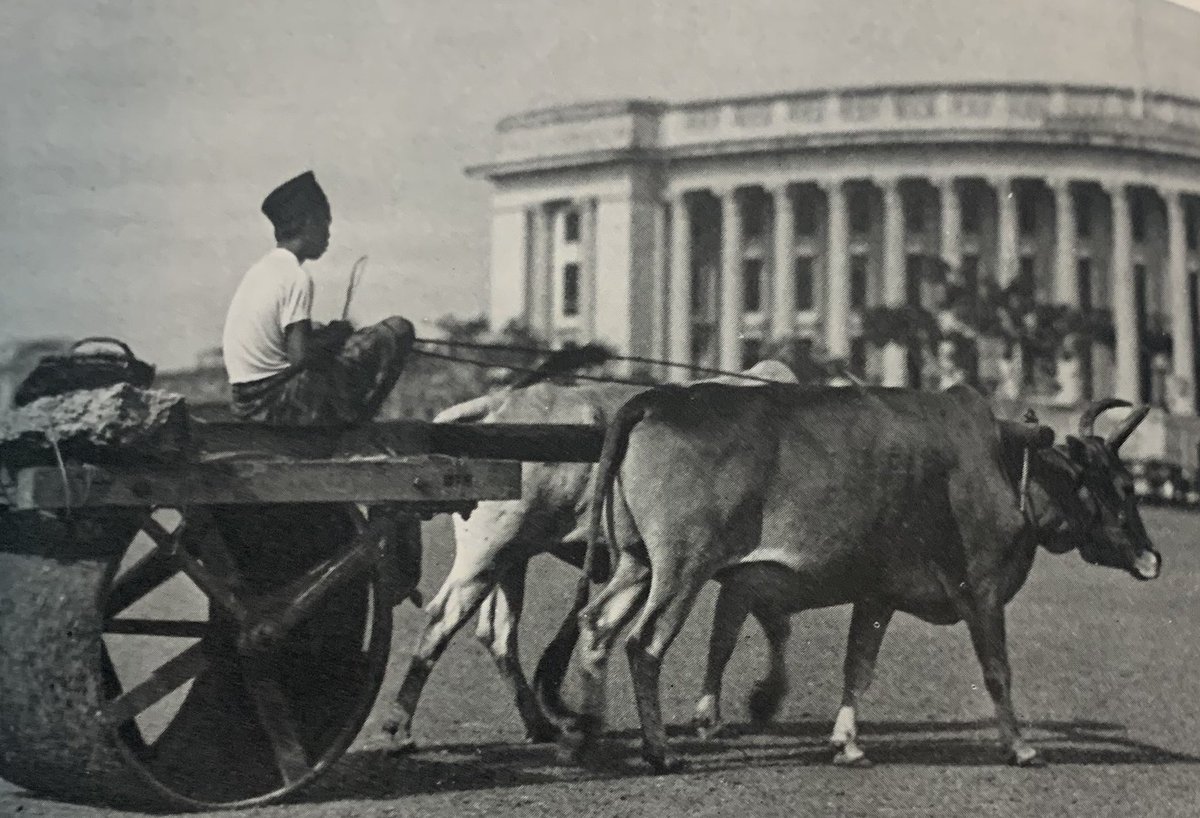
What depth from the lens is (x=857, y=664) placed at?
778 cm

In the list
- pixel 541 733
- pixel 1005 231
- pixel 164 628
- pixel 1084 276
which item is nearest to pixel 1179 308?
pixel 1005 231

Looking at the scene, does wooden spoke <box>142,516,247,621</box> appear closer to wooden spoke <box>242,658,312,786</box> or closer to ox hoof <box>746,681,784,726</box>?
wooden spoke <box>242,658,312,786</box>

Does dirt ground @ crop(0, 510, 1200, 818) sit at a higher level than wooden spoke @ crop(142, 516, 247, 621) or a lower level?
lower

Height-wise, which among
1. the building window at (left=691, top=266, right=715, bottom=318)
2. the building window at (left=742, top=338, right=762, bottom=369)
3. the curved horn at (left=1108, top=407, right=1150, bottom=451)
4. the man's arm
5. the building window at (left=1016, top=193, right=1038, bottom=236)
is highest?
the building window at (left=1016, top=193, right=1038, bottom=236)

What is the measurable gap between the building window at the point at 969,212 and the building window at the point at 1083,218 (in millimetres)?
2184

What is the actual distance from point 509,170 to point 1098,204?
19.2m

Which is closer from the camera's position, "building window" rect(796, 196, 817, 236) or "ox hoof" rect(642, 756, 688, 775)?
"ox hoof" rect(642, 756, 688, 775)

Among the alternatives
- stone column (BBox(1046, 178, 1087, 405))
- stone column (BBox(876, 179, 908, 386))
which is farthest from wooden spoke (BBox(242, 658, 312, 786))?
stone column (BBox(876, 179, 908, 386))

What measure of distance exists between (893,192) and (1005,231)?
254 centimetres

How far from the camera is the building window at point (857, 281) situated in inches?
1007

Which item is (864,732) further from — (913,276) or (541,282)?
(913,276)

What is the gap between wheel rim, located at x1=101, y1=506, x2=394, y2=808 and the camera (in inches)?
249

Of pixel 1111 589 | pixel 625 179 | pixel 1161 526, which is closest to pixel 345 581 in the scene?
pixel 625 179

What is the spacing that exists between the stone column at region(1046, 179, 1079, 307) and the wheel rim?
60.6ft
